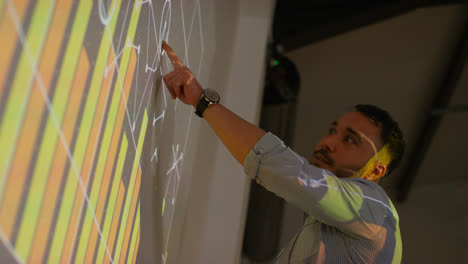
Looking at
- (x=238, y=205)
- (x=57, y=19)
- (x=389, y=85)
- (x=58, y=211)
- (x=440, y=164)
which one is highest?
(x=57, y=19)

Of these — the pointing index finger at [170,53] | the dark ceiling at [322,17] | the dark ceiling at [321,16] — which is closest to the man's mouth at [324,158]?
the pointing index finger at [170,53]

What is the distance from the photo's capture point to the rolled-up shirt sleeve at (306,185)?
0.83 metres

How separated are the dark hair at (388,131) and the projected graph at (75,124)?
64 cm

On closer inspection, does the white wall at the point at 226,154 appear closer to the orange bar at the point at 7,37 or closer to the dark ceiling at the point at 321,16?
the dark ceiling at the point at 321,16

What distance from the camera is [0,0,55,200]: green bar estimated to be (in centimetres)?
35

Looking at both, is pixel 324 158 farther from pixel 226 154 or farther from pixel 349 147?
pixel 226 154

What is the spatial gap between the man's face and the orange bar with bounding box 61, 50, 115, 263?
0.71 m

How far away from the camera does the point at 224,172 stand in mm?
2045

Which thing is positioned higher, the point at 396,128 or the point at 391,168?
the point at 396,128

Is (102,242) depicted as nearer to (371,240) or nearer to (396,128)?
(371,240)

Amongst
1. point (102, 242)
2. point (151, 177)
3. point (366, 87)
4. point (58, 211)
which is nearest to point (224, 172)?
point (151, 177)

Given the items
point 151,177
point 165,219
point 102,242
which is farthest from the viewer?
point 165,219

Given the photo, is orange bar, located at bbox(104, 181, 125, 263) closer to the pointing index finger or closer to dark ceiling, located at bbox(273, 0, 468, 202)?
the pointing index finger

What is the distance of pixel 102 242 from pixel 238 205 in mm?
1355
